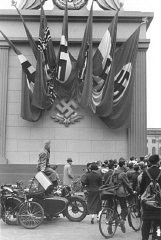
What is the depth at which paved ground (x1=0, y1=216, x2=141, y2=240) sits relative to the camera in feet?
34.1

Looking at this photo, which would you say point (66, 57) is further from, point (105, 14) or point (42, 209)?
point (42, 209)

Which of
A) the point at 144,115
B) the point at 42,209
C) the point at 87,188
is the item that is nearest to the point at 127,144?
the point at 144,115

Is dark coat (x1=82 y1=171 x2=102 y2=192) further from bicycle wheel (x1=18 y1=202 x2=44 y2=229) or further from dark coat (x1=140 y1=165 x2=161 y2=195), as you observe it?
dark coat (x1=140 y1=165 x2=161 y2=195)

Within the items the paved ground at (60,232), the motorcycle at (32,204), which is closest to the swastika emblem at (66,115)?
the motorcycle at (32,204)

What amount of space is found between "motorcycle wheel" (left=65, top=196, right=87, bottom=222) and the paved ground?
32 centimetres

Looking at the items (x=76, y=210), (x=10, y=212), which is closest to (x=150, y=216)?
(x=10, y=212)

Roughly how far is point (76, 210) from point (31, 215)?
1.88m

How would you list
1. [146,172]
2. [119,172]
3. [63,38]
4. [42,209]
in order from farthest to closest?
[63,38], [42,209], [119,172], [146,172]

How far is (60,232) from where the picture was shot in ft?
36.5

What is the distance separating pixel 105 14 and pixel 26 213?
50.3ft

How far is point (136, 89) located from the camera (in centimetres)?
2425

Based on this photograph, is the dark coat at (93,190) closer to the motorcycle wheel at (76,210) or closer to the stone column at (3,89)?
the motorcycle wheel at (76,210)

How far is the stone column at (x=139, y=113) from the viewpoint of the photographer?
2381cm

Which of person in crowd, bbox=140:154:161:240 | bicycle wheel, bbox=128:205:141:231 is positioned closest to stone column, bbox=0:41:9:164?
bicycle wheel, bbox=128:205:141:231
